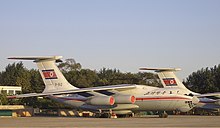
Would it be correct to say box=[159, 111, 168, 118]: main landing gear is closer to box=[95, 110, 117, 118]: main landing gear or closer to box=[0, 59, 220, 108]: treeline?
box=[95, 110, 117, 118]: main landing gear

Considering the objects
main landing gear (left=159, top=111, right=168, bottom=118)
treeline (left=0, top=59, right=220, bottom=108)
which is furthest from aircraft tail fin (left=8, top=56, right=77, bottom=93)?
treeline (left=0, top=59, right=220, bottom=108)

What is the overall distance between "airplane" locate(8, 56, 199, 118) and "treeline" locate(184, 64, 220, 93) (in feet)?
109

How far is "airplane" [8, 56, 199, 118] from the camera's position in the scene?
1957 inches

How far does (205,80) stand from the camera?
8675 cm

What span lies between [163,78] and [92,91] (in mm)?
13549

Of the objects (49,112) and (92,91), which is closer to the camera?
(92,91)

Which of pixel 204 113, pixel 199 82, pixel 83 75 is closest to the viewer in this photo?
pixel 204 113

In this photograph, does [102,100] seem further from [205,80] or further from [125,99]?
[205,80]

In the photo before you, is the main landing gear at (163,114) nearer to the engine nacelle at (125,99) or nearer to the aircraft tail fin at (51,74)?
the engine nacelle at (125,99)

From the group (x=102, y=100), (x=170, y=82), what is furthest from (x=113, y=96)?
(x=170, y=82)

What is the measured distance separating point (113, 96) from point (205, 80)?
39.4m

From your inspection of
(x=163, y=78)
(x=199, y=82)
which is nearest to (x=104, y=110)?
(x=163, y=78)

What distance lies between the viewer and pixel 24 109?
6128cm

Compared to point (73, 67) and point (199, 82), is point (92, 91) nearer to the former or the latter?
point (199, 82)
